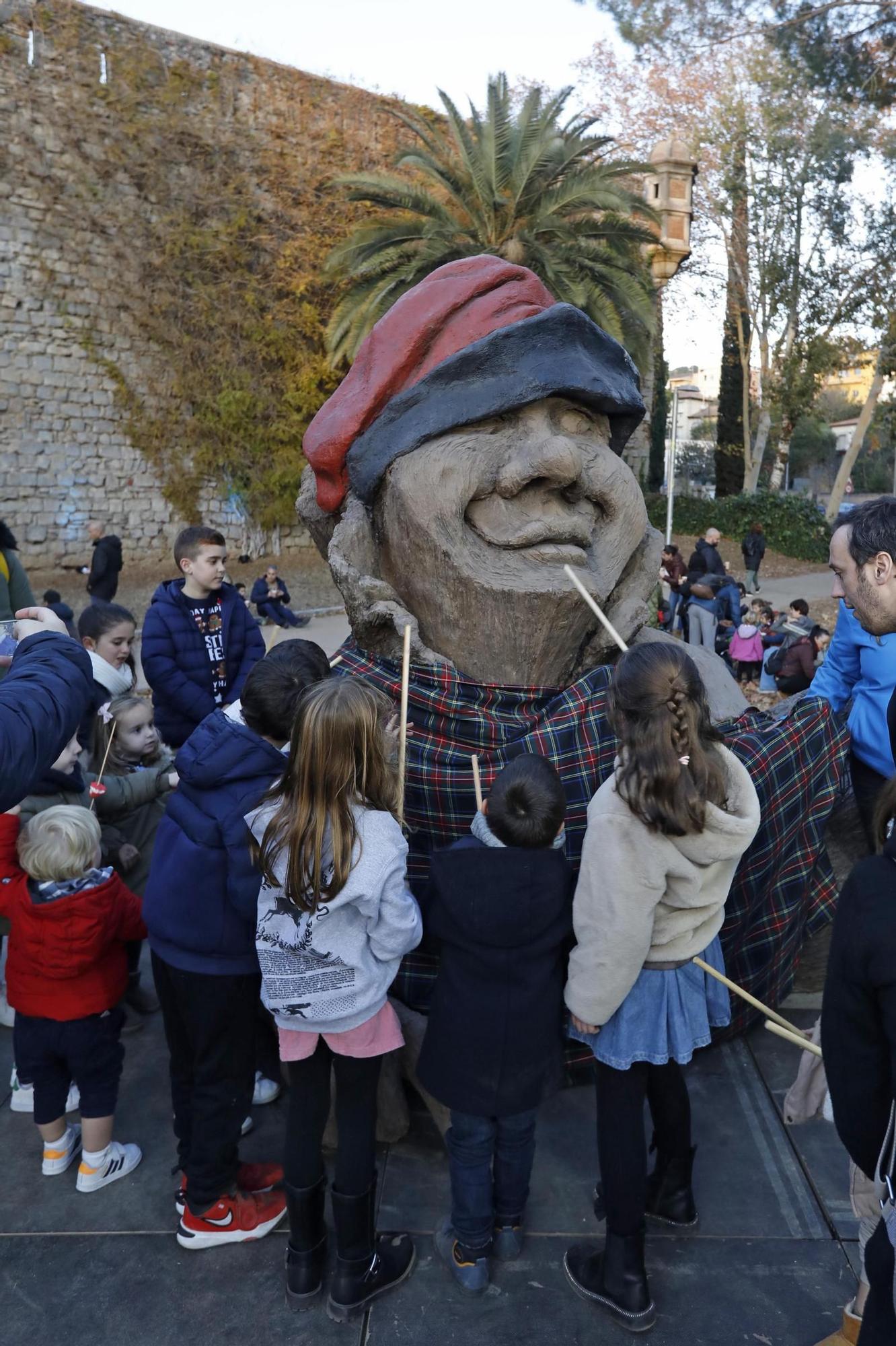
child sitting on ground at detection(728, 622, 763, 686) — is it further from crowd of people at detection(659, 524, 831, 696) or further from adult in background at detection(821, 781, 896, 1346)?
adult in background at detection(821, 781, 896, 1346)

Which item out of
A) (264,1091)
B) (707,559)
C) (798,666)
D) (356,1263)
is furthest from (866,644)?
(707,559)

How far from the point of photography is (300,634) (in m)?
12.6

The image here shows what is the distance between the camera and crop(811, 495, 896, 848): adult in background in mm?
2369

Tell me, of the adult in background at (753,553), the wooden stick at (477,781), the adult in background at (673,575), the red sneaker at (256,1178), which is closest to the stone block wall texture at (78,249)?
the adult in background at (673,575)

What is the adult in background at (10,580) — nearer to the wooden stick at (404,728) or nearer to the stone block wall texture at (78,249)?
the wooden stick at (404,728)

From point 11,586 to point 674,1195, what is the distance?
136 inches

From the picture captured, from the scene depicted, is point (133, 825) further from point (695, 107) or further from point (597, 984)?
point (695, 107)

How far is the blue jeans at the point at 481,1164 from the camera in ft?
7.50

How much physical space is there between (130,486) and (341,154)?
700 cm

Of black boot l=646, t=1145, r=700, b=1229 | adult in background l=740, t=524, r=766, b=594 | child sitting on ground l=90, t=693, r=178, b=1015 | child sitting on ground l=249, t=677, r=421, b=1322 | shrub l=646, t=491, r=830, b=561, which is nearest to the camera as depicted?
child sitting on ground l=249, t=677, r=421, b=1322

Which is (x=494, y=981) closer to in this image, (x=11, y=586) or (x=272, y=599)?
(x=11, y=586)

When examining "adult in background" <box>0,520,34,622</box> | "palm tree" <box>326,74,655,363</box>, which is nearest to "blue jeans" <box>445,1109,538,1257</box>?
"adult in background" <box>0,520,34,622</box>

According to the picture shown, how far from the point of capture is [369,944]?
2197 mm

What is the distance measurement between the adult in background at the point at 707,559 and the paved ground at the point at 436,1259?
8.91 m
